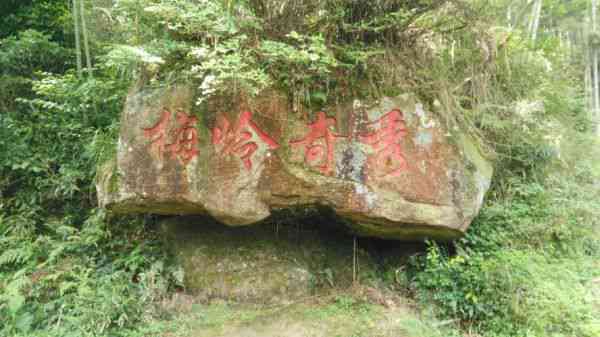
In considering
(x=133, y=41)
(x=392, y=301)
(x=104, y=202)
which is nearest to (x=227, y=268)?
(x=104, y=202)

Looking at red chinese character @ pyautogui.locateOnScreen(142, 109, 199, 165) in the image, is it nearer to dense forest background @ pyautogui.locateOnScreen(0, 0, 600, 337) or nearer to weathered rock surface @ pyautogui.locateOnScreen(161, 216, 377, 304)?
dense forest background @ pyautogui.locateOnScreen(0, 0, 600, 337)

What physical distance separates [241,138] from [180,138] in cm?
67

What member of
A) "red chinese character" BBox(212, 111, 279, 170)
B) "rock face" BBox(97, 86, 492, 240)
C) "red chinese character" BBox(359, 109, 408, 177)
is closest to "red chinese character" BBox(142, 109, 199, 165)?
"rock face" BBox(97, 86, 492, 240)

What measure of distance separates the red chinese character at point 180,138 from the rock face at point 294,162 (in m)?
0.01

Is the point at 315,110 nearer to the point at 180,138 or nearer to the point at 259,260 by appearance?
the point at 180,138

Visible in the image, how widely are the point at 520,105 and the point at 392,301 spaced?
119 inches

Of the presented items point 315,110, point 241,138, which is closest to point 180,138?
point 241,138

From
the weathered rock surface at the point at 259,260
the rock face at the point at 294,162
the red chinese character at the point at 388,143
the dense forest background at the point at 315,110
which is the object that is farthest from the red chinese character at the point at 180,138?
the red chinese character at the point at 388,143

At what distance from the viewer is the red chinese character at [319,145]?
145 inches

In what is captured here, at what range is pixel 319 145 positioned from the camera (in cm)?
370

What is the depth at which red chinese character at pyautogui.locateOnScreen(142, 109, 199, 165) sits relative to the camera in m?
3.71

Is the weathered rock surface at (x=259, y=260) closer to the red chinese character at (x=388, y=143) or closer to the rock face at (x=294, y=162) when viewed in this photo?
the rock face at (x=294, y=162)

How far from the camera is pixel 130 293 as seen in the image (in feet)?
12.5

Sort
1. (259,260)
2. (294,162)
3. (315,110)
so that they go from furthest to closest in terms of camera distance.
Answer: (259,260)
(315,110)
(294,162)
